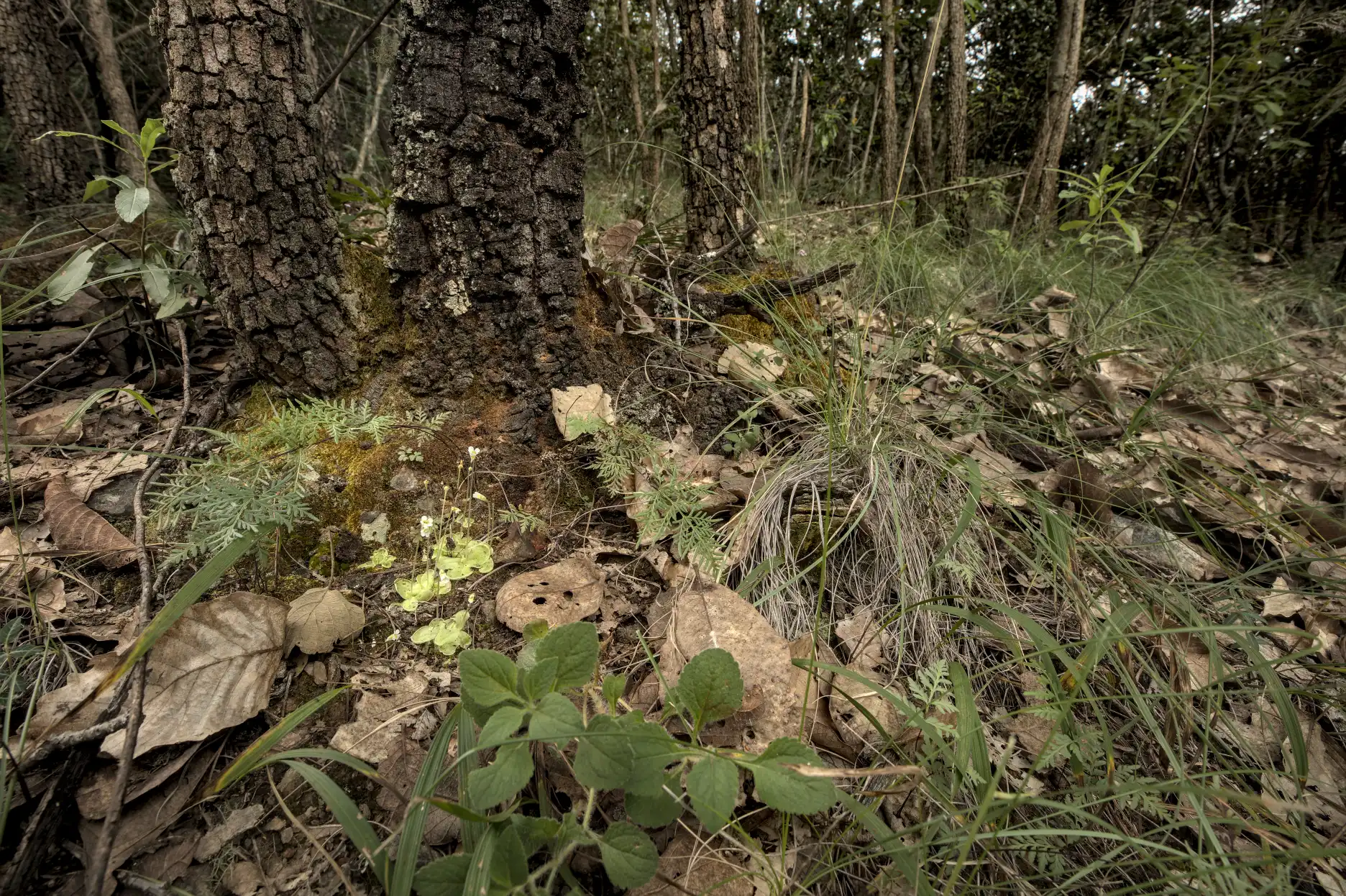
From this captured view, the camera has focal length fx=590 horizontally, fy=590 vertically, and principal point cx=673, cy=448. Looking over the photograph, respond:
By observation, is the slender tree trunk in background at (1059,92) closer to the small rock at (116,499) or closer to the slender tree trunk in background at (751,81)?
the slender tree trunk in background at (751,81)

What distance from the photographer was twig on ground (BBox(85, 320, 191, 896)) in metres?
0.76

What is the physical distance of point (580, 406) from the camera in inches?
59.6

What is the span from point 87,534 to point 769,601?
1.43 metres

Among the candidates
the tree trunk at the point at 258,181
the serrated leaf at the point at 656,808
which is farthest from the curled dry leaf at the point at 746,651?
the tree trunk at the point at 258,181

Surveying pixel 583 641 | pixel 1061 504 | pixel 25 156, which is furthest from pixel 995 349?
pixel 25 156

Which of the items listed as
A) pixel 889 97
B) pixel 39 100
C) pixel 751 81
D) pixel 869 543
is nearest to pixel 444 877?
pixel 869 543

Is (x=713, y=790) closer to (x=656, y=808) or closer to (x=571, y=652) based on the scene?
(x=656, y=808)

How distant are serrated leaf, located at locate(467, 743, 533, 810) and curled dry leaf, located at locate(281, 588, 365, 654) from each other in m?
0.50

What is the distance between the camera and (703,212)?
2516mm

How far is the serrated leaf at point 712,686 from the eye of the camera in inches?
35.3

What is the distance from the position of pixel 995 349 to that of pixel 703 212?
129 cm

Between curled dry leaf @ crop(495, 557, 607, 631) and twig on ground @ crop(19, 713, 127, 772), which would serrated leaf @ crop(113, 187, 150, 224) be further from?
curled dry leaf @ crop(495, 557, 607, 631)

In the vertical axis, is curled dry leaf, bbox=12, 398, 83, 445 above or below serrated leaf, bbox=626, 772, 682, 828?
above

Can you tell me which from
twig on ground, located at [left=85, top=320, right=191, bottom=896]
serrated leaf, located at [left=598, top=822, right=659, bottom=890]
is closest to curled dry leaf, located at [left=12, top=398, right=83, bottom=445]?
twig on ground, located at [left=85, top=320, right=191, bottom=896]
